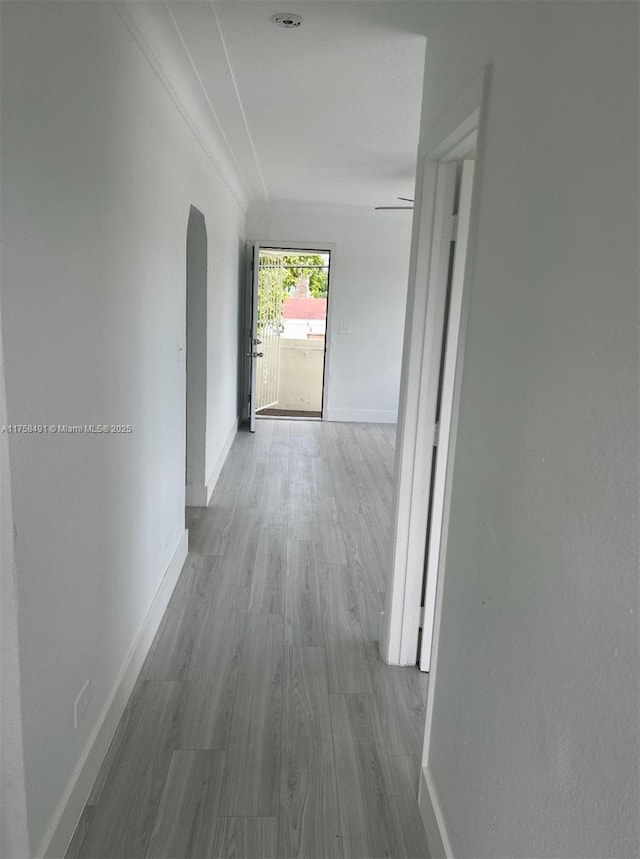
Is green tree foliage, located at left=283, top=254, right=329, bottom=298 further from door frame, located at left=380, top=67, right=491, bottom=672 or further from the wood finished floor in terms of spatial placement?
door frame, located at left=380, top=67, right=491, bottom=672

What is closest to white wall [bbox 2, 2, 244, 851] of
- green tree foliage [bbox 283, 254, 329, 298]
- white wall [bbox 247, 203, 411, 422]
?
white wall [bbox 247, 203, 411, 422]

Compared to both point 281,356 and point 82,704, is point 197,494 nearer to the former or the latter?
point 82,704

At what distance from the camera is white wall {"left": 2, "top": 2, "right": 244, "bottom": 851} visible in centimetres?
136

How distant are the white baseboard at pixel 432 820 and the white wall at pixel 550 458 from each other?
2.0 inches

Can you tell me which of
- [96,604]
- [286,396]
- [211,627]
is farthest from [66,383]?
[286,396]

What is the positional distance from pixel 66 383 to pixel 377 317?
6.22 metres

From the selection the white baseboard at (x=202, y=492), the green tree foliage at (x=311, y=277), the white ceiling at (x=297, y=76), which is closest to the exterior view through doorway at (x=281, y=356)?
the green tree foliage at (x=311, y=277)

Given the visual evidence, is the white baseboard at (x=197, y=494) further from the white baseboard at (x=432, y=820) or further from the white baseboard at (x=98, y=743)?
the white baseboard at (x=432, y=820)

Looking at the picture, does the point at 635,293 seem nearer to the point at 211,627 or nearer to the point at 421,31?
the point at 421,31

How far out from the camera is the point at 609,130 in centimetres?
93

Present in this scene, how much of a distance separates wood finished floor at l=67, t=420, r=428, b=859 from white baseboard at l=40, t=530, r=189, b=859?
44 millimetres

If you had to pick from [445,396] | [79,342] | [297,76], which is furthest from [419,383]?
[297,76]

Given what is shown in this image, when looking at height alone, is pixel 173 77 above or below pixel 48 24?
above

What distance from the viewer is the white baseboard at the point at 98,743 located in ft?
5.49
